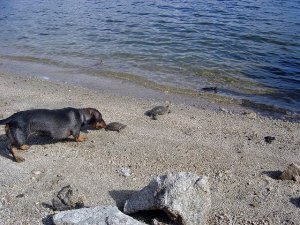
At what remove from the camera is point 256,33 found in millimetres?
17766

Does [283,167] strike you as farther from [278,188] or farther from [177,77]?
[177,77]

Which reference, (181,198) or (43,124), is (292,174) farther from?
(43,124)

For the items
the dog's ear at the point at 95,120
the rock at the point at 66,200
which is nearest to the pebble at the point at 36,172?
the rock at the point at 66,200

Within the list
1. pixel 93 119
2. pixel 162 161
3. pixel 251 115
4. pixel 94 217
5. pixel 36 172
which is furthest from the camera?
pixel 251 115

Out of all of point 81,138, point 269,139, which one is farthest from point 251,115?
point 81,138

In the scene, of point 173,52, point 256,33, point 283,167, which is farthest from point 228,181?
point 256,33

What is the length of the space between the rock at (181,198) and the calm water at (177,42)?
653 centimetres

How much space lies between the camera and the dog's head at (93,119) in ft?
26.8

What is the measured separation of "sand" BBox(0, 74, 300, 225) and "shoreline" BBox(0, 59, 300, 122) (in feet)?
2.59

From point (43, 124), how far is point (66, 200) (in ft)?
6.63

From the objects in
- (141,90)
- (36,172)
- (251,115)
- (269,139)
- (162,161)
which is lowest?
(141,90)

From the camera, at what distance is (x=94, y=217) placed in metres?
4.98

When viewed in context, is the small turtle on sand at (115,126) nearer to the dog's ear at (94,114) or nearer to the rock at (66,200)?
the dog's ear at (94,114)

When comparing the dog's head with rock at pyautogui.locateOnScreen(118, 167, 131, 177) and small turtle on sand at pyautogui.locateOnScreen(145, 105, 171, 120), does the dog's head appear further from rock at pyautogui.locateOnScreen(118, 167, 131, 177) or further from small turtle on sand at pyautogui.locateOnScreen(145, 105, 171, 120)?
rock at pyautogui.locateOnScreen(118, 167, 131, 177)
